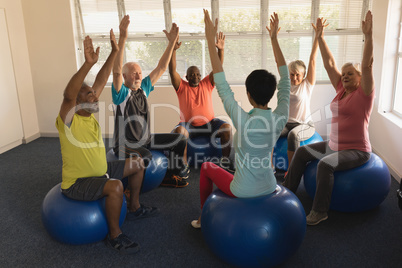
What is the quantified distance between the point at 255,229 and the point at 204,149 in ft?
5.65

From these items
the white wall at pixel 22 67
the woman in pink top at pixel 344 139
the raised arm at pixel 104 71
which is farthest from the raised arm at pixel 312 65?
the white wall at pixel 22 67

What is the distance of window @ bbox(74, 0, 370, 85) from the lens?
4.48 meters

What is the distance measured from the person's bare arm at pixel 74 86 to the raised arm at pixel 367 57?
68.8 inches

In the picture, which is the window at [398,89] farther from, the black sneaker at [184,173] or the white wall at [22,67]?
the white wall at [22,67]

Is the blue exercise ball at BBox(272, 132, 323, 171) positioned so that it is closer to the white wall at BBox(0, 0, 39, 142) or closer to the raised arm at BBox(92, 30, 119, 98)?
the raised arm at BBox(92, 30, 119, 98)

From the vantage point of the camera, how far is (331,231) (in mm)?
2496

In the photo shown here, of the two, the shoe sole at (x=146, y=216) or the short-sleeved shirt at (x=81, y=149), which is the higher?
the short-sleeved shirt at (x=81, y=149)

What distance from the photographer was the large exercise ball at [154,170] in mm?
2939

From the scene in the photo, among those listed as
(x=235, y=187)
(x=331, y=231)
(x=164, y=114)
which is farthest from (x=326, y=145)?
(x=164, y=114)

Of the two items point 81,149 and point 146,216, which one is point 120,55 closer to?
point 81,149

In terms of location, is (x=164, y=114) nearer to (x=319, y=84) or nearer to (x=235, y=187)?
(x=319, y=84)

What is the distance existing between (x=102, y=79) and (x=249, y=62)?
269 centimetres

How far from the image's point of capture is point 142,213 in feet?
9.09

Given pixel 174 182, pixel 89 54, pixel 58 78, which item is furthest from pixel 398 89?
pixel 58 78
